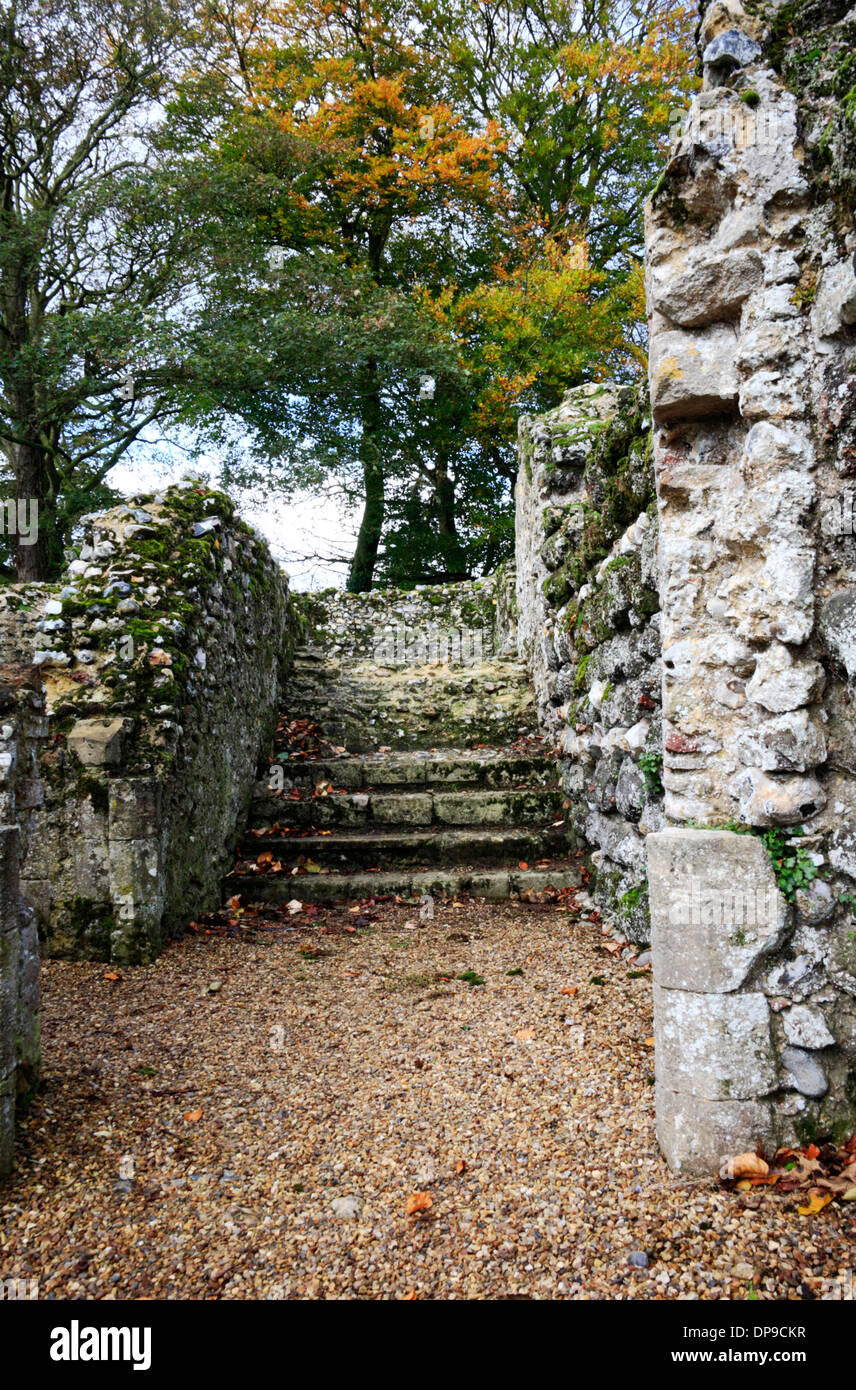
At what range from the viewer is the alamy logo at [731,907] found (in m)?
1.85

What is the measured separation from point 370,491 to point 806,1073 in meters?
12.7

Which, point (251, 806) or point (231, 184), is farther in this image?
point (231, 184)

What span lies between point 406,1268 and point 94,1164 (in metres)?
0.93

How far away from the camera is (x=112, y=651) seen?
388cm

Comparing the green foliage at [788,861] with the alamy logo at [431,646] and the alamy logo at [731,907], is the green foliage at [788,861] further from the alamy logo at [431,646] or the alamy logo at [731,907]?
the alamy logo at [431,646]

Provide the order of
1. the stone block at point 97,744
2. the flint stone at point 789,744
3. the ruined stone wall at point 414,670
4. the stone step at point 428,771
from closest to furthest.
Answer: the flint stone at point 789,744 → the stone block at point 97,744 → the stone step at point 428,771 → the ruined stone wall at point 414,670

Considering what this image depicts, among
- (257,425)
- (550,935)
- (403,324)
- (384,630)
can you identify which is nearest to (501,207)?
(403,324)

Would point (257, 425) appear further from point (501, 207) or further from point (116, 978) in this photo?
point (116, 978)

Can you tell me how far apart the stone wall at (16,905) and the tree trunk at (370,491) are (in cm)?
966

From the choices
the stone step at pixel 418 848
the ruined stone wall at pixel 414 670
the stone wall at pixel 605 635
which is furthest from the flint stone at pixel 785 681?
the ruined stone wall at pixel 414 670

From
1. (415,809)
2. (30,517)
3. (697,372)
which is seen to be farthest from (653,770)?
(30,517)

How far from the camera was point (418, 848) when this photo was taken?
4648mm
